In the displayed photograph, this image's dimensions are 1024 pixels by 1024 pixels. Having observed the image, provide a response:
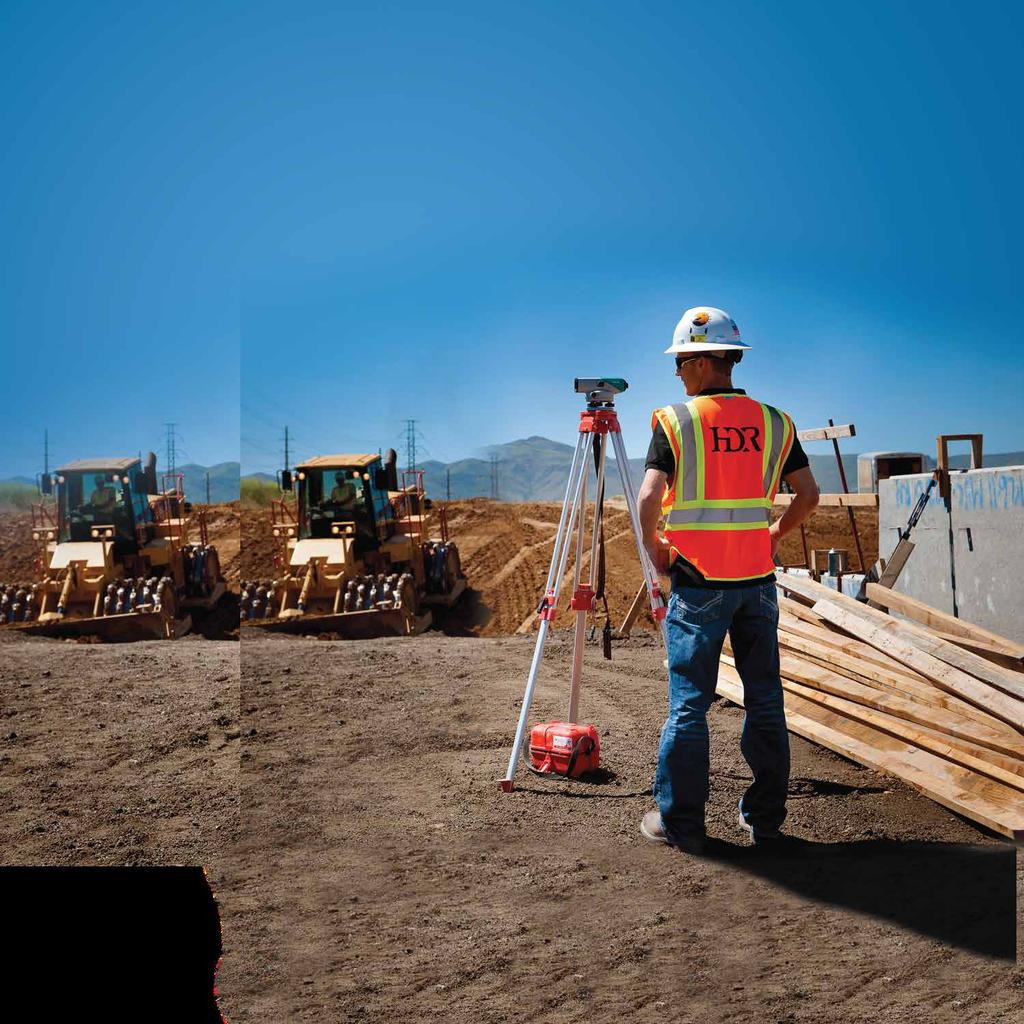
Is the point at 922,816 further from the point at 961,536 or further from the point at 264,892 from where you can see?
the point at 961,536

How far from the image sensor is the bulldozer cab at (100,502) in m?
9.30

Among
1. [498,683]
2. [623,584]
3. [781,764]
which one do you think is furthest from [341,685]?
[623,584]

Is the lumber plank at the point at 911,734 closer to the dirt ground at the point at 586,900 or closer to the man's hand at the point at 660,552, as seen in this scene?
the dirt ground at the point at 586,900

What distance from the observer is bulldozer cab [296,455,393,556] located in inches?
551

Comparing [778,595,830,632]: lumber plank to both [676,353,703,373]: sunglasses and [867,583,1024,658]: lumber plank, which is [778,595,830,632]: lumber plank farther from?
[676,353,703,373]: sunglasses

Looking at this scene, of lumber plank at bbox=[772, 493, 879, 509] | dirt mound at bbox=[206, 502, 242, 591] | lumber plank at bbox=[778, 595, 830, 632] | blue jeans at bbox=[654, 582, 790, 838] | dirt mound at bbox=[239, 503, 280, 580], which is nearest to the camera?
blue jeans at bbox=[654, 582, 790, 838]

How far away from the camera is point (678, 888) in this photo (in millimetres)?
3783

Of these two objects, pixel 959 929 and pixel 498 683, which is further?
pixel 498 683

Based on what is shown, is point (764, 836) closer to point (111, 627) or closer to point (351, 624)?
point (111, 627)

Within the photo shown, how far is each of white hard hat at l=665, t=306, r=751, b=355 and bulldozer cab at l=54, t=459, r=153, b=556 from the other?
6852 millimetres

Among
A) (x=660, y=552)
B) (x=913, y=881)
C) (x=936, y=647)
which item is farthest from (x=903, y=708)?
(x=660, y=552)

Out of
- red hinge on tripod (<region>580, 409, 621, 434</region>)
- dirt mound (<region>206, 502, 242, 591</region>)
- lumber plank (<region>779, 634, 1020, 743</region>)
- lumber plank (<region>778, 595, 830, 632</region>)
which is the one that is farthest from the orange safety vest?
dirt mound (<region>206, 502, 242, 591</region>)

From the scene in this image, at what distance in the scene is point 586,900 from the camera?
371cm

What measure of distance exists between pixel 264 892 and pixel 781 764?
223 centimetres
